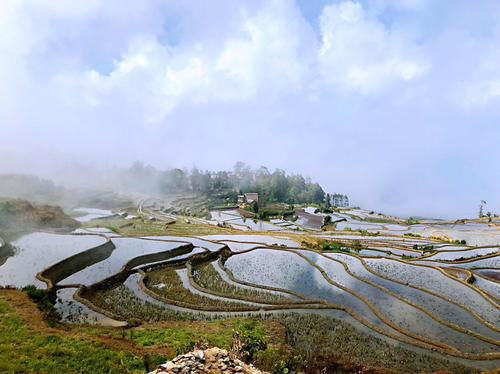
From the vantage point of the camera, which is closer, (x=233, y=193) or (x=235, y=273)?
(x=235, y=273)

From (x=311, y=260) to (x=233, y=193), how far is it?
2630 inches

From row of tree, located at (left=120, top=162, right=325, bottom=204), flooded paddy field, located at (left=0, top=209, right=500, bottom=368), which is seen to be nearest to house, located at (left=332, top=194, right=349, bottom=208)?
row of tree, located at (left=120, top=162, right=325, bottom=204)

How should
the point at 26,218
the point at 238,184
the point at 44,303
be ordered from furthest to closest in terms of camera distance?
the point at 238,184 → the point at 26,218 → the point at 44,303

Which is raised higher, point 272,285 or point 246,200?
point 246,200

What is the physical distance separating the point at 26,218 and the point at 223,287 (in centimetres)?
2727

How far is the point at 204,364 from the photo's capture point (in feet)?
18.2

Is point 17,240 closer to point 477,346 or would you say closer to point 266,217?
point 477,346

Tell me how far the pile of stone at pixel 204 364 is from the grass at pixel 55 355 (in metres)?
1.71

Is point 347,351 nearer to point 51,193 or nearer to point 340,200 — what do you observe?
point 51,193

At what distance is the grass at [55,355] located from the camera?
614 cm

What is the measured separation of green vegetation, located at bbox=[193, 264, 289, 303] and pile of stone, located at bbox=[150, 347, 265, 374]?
6947 millimetres

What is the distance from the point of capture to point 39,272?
1388cm

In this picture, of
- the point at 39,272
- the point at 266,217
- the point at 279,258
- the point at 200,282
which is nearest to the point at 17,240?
the point at 39,272

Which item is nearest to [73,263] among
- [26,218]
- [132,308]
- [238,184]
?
[132,308]
